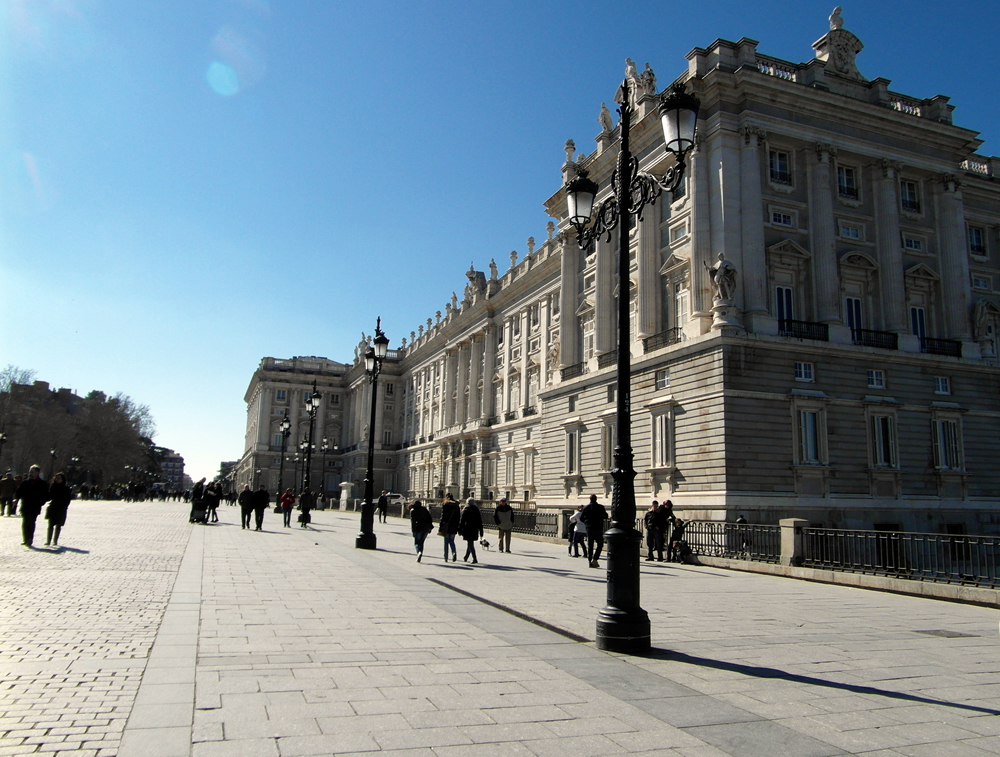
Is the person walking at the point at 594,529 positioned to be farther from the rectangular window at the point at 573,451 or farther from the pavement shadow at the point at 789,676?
the rectangular window at the point at 573,451

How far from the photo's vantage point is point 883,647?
338 inches

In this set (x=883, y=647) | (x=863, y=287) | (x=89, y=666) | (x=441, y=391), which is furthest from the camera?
(x=441, y=391)

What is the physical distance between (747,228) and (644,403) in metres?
8.23

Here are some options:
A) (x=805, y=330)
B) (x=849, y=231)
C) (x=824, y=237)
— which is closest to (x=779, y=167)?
(x=824, y=237)

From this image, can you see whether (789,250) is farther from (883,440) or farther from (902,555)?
(902,555)

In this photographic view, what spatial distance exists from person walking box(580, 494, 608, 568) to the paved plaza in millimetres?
5432

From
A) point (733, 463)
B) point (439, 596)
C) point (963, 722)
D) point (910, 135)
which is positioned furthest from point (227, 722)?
point (910, 135)

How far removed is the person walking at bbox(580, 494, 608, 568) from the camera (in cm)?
1892

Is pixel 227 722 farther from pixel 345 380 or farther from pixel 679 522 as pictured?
pixel 345 380

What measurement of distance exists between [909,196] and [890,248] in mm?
3772

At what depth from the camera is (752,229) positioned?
29969 millimetres

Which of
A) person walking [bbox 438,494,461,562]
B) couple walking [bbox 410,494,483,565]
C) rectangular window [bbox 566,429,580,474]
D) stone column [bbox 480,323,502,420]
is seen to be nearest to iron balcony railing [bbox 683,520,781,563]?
couple walking [bbox 410,494,483,565]

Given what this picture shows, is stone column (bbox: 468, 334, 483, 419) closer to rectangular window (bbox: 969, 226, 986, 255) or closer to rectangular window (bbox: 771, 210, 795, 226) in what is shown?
rectangular window (bbox: 771, 210, 795, 226)

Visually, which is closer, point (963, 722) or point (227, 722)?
point (227, 722)
